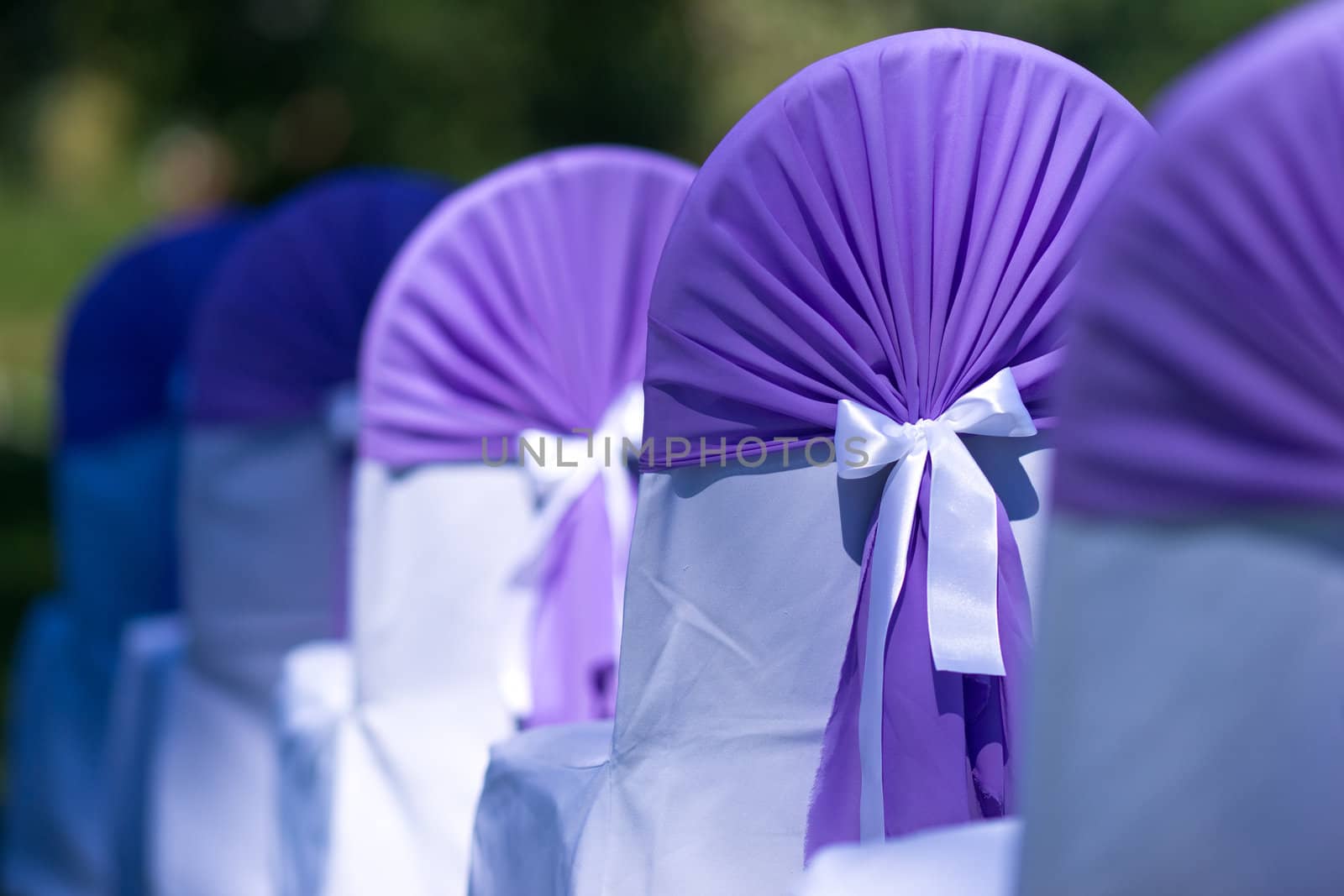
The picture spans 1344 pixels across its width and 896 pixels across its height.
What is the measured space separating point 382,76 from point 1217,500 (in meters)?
7.91

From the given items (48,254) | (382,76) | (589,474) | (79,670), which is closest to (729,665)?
(589,474)

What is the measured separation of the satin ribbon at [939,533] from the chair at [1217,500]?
1.37 ft

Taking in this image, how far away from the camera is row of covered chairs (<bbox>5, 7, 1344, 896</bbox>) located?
3.37 ft

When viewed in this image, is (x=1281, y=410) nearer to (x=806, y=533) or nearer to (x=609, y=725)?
(x=806, y=533)

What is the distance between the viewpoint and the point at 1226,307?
102 centimetres

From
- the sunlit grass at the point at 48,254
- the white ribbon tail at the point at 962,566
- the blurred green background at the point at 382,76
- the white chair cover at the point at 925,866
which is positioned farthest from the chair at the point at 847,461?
the sunlit grass at the point at 48,254

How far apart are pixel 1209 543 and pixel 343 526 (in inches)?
86.1

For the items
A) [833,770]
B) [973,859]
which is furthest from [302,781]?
[973,859]

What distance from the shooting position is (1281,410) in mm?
1025

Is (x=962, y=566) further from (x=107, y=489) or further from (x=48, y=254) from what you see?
(x=48, y=254)

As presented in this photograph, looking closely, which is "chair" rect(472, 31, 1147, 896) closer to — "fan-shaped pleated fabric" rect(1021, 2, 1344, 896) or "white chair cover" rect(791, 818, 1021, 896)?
"white chair cover" rect(791, 818, 1021, 896)

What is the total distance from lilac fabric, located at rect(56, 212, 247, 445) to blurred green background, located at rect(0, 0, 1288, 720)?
14.0 ft

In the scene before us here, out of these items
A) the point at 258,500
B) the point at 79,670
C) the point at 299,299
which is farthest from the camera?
the point at 79,670

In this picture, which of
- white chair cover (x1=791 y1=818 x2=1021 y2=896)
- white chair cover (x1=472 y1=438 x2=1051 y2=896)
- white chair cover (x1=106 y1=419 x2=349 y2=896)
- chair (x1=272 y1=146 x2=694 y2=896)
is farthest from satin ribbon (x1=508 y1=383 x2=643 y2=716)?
white chair cover (x1=791 y1=818 x2=1021 y2=896)
